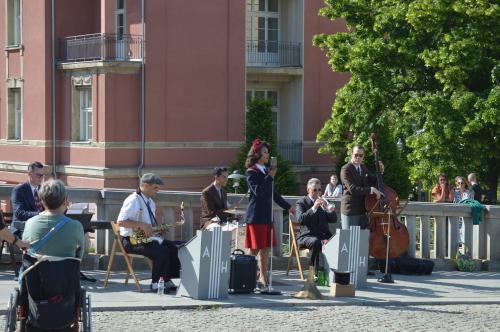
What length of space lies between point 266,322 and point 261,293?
76.7 inches

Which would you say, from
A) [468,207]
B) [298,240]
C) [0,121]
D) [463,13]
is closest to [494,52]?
[463,13]

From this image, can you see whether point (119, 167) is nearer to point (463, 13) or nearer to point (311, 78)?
point (311, 78)

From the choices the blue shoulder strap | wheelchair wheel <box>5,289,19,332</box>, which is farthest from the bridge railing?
the blue shoulder strap

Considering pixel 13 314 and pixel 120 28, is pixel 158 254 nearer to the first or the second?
pixel 13 314

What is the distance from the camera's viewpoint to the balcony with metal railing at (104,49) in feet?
118

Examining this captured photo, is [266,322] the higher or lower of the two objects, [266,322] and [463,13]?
the lower

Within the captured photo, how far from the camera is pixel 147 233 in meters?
13.6

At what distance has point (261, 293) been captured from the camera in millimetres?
13891

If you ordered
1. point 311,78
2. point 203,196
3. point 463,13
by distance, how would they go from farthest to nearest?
point 311,78 < point 463,13 < point 203,196

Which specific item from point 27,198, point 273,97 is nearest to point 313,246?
point 27,198

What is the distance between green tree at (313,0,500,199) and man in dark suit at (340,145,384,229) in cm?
1225

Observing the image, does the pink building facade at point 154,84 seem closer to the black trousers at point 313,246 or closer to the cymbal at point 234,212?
the cymbal at point 234,212

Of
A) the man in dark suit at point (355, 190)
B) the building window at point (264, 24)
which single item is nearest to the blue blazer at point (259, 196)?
the man in dark suit at point (355, 190)

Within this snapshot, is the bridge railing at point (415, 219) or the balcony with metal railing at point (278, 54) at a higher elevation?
the balcony with metal railing at point (278, 54)
